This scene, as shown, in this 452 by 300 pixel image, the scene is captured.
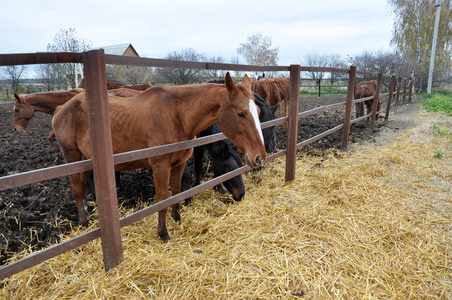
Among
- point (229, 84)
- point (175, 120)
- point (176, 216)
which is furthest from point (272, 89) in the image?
point (229, 84)

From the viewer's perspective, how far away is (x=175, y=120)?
2656 millimetres

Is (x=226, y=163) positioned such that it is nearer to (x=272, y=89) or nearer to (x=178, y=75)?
(x=272, y=89)

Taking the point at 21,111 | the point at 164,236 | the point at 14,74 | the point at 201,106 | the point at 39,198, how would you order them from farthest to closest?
1. the point at 14,74
2. the point at 21,111
3. the point at 39,198
4. the point at 164,236
5. the point at 201,106

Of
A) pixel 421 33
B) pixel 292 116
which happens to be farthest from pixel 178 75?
pixel 421 33

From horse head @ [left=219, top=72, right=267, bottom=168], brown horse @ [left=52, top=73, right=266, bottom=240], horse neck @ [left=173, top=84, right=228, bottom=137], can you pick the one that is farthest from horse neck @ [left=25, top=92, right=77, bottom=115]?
horse head @ [left=219, top=72, right=267, bottom=168]

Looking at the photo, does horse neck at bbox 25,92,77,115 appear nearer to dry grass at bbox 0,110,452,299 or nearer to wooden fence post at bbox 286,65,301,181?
dry grass at bbox 0,110,452,299

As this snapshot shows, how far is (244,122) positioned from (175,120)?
74 cm

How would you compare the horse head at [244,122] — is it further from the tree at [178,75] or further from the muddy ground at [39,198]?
the tree at [178,75]

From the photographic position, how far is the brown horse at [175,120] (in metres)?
2.35

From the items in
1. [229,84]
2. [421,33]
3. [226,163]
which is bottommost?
[226,163]

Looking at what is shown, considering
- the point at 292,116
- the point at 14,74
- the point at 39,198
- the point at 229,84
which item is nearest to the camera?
the point at 229,84

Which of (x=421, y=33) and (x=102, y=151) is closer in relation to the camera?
(x=102, y=151)

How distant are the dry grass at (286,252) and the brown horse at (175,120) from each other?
0.68m

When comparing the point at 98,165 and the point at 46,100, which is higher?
the point at 46,100
